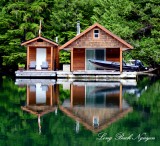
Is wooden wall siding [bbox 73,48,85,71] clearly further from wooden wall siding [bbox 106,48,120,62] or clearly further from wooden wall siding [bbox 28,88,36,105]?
wooden wall siding [bbox 28,88,36,105]

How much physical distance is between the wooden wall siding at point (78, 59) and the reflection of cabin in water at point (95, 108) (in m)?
15.9

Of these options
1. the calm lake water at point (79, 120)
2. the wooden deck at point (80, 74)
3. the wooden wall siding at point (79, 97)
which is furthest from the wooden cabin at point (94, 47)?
the calm lake water at point (79, 120)

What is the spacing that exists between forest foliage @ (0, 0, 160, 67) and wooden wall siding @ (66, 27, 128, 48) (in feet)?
20.4

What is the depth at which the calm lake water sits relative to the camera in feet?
36.0

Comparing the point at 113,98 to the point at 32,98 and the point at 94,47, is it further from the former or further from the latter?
the point at 94,47

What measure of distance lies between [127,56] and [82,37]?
7.77 m

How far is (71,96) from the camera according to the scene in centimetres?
2028

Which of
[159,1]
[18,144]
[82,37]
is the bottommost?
[18,144]

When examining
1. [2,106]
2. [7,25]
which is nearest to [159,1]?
[7,25]

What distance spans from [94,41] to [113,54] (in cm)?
265

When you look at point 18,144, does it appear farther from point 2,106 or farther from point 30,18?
point 30,18

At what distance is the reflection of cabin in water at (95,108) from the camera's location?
525 inches

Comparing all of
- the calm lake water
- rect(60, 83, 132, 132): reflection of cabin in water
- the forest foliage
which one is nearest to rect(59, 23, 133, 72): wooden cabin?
the forest foliage

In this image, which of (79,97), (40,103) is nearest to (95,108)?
(40,103)
